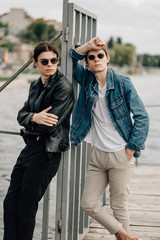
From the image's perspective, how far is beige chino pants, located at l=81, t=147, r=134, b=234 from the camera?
267cm

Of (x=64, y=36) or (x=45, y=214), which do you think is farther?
(x=45, y=214)

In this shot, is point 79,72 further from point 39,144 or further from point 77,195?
point 77,195

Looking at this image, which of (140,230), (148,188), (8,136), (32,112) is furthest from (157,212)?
(32,112)

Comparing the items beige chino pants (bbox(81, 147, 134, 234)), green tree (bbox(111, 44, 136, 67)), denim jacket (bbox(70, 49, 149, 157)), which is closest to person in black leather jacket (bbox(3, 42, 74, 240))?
denim jacket (bbox(70, 49, 149, 157))

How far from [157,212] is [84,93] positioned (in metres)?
1.97

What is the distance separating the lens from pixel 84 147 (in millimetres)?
3305

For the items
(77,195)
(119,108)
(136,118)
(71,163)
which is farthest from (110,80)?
(77,195)

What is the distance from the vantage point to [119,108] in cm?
262

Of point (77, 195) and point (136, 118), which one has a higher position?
point (136, 118)

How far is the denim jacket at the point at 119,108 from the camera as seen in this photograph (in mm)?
2574

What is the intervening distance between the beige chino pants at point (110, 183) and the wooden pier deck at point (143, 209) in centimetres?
76

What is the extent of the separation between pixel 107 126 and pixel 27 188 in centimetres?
66

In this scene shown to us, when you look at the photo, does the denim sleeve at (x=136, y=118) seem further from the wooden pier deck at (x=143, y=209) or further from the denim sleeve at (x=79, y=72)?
the wooden pier deck at (x=143, y=209)

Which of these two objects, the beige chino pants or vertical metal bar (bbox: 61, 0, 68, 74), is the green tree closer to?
vertical metal bar (bbox: 61, 0, 68, 74)
